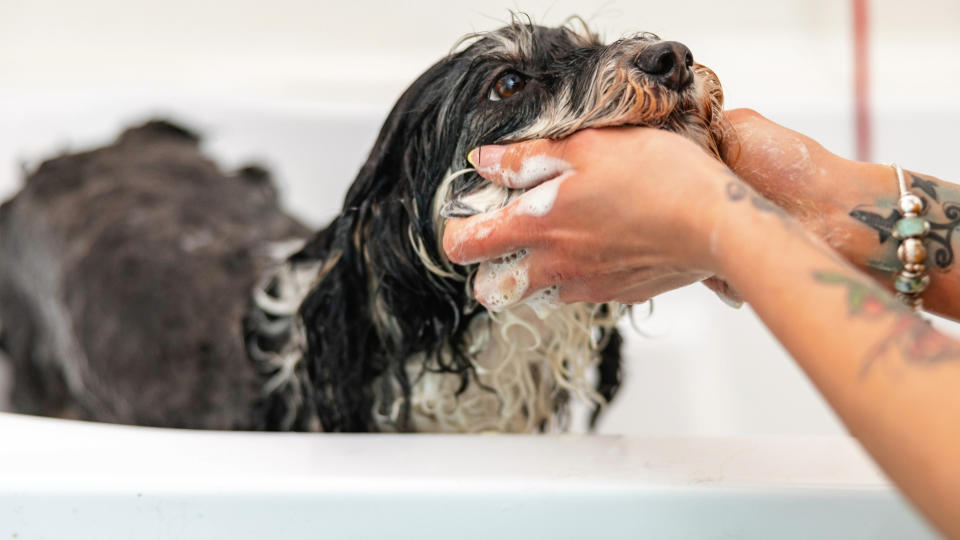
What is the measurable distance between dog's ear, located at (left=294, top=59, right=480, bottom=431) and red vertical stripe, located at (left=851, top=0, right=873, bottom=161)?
1764 mm

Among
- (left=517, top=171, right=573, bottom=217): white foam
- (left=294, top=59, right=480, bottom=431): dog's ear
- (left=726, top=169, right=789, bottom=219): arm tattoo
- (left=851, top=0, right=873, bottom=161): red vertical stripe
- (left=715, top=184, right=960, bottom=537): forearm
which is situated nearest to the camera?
(left=715, top=184, right=960, bottom=537): forearm

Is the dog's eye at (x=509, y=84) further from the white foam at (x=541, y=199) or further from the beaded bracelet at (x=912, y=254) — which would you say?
the beaded bracelet at (x=912, y=254)

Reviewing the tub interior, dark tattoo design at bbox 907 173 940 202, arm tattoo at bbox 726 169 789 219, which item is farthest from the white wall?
arm tattoo at bbox 726 169 789 219

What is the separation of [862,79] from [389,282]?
199cm

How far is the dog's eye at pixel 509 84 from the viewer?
1004 millimetres

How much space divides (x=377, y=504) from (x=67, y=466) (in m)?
0.36

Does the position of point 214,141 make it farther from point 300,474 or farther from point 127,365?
point 300,474

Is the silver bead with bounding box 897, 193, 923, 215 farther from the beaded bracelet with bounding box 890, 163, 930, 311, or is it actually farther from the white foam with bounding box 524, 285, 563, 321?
the white foam with bounding box 524, 285, 563, 321

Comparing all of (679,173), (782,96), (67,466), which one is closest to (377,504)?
(67,466)

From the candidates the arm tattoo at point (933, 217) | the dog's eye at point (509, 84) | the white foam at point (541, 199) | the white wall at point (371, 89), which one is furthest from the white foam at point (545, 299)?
the white wall at point (371, 89)

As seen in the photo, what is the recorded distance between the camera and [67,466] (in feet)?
3.18

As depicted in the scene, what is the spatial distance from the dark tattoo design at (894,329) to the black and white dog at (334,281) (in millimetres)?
282

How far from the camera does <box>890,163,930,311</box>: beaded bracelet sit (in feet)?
3.12

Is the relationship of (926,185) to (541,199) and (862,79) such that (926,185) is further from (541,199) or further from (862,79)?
(862,79)
